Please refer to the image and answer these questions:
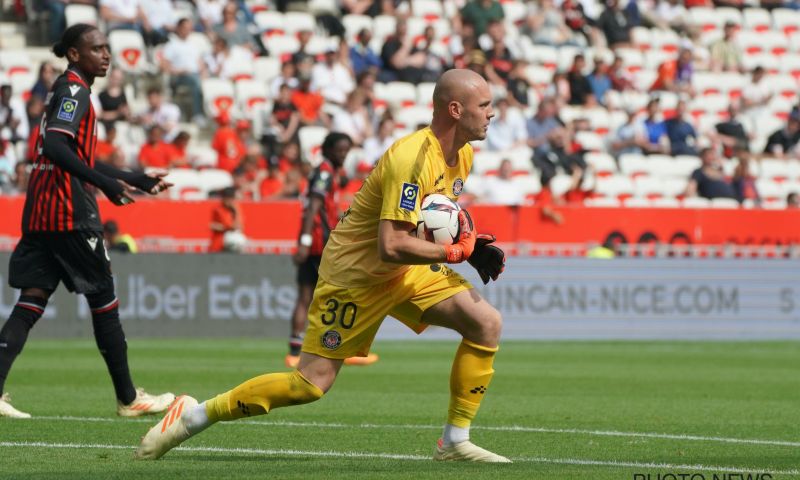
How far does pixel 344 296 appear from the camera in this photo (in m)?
7.50

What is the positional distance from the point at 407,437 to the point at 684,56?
71.6ft

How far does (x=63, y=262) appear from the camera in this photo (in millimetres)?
9578

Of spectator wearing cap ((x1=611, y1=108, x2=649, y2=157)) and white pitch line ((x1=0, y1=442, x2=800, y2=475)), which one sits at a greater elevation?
spectator wearing cap ((x1=611, y1=108, x2=649, y2=157))

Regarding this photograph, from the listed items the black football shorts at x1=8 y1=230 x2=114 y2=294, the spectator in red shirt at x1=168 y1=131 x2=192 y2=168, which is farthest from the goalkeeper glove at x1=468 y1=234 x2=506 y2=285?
the spectator in red shirt at x1=168 y1=131 x2=192 y2=168

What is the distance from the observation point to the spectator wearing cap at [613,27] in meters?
30.0

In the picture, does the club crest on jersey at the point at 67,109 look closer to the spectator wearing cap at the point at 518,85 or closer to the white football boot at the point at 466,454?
the white football boot at the point at 466,454

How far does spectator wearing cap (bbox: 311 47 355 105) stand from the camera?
80.9 feet

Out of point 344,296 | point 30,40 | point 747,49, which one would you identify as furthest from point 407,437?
point 747,49

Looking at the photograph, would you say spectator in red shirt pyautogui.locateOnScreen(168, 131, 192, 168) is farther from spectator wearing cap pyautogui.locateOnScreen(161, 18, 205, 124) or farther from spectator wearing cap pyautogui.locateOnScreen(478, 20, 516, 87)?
spectator wearing cap pyautogui.locateOnScreen(478, 20, 516, 87)

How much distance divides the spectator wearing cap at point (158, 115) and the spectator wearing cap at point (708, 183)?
863 cm

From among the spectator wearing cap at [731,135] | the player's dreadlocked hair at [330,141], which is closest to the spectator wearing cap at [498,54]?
the spectator wearing cap at [731,135]

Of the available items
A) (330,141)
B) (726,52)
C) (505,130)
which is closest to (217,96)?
(505,130)

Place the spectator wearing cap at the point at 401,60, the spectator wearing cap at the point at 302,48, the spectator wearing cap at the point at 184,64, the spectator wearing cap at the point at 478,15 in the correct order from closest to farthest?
the spectator wearing cap at the point at 184,64 → the spectator wearing cap at the point at 302,48 → the spectator wearing cap at the point at 401,60 → the spectator wearing cap at the point at 478,15

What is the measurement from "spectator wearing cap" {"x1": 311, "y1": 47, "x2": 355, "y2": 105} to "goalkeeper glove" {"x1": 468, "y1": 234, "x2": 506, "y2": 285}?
55.7 ft
